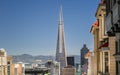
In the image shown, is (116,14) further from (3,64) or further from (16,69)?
(16,69)

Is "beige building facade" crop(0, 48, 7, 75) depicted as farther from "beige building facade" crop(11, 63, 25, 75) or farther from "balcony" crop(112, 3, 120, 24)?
"balcony" crop(112, 3, 120, 24)

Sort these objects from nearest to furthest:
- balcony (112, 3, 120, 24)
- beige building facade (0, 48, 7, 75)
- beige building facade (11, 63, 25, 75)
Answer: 1. balcony (112, 3, 120, 24)
2. beige building facade (0, 48, 7, 75)
3. beige building facade (11, 63, 25, 75)

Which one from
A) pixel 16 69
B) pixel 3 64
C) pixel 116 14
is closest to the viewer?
pixel 116 14

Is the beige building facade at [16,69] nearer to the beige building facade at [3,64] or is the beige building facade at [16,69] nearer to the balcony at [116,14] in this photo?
the beige building facade at [3,64]

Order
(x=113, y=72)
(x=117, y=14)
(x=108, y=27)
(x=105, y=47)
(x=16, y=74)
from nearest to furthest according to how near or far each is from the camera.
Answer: (x=117, y=14) < (x=108, y=27) < (x=113, y=72) < (x=105, y=47) < (x=16, y=74)

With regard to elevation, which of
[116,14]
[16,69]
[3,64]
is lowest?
[16,69]

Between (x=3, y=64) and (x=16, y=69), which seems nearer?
(x=3, y=64)

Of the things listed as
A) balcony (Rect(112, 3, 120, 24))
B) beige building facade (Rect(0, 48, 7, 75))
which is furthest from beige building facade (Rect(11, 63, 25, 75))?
balcony (Rect(112, 3, 120, 24))

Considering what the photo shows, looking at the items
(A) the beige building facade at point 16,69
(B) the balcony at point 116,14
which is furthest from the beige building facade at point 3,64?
(B) the balcony at point 116,14

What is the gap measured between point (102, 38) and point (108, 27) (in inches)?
532

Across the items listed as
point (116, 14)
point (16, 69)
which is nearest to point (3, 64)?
point (16, 69)

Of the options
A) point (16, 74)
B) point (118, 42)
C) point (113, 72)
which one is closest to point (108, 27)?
point (118, 42)

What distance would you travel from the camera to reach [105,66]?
27.6m

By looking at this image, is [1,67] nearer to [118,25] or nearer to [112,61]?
[112,61]
